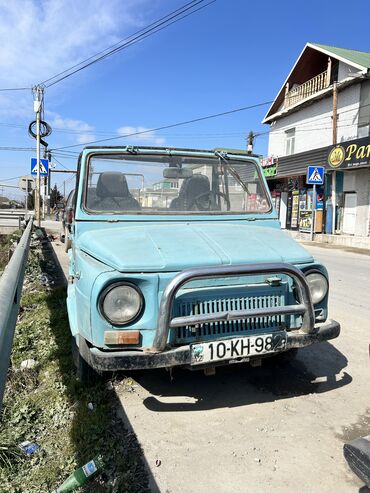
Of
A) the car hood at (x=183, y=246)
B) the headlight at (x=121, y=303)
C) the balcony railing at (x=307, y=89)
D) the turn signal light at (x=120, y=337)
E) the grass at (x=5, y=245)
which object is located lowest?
the grass at (x=5, y=245)

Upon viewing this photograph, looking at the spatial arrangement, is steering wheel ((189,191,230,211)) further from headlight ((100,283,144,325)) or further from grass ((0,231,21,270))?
grass ((0,231,21,270))

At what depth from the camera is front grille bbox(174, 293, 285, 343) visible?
9.56ft

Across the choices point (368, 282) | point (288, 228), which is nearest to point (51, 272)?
point (368, 282)

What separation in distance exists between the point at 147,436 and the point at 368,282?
23.3 ft

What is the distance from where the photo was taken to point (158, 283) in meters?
2.88

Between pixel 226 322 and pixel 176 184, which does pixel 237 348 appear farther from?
pixel 176 184

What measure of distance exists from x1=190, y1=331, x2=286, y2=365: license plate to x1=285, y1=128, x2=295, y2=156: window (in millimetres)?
24057

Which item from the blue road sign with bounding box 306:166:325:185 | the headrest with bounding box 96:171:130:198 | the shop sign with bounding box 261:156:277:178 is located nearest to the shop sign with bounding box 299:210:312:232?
the shop sign with bounding box 261:156:277:178

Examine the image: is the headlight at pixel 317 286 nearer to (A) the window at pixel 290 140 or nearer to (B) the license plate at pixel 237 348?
(B) the license plate at pixel 237 348

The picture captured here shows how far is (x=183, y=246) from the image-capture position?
3.22 metres

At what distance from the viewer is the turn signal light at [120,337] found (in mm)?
2801

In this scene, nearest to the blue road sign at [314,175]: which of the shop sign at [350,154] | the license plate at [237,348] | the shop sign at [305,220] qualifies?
the shop sign at [350,154]

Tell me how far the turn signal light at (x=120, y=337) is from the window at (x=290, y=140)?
80.3ft

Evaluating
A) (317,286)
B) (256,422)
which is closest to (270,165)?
(317,286)
